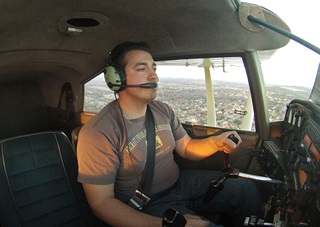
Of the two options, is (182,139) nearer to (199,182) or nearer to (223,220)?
(199,182)

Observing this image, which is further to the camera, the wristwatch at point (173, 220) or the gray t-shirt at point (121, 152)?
the gray t-shirt at point (121, 152)

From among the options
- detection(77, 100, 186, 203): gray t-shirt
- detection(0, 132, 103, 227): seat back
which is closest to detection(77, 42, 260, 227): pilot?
detection(77, 100, 186, 203): gray t-shirt

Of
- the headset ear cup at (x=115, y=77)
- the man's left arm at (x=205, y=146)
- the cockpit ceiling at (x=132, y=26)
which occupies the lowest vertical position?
the man's left arm at (x=205, y=146)

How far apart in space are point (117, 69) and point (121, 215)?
78cm

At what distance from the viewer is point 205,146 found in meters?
1.64

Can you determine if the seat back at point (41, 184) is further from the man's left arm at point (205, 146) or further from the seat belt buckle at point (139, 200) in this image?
the man's left arm at point (205, 146)

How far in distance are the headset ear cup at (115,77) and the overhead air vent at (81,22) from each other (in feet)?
1.13

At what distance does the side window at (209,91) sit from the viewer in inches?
73.9

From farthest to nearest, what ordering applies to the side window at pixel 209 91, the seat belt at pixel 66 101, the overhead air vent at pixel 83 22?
the seat belt at pixel 66 101, the side window at pixel 209 91, the overhead air vent at pixel 83 22

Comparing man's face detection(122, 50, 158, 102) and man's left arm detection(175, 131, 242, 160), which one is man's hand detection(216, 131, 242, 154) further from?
man's face detection(122, 50, 158, 102)

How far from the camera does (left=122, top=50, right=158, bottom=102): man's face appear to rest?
1.42 metres

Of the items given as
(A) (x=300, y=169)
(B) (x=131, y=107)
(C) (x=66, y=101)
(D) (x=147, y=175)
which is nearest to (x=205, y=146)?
(D) (x=147, y=175)

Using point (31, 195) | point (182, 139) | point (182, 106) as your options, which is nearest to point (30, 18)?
point (31, 195)

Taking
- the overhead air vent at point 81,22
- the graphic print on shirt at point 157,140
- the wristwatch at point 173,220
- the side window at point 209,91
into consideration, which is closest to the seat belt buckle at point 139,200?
the graphic print on shirt at point 157,140
